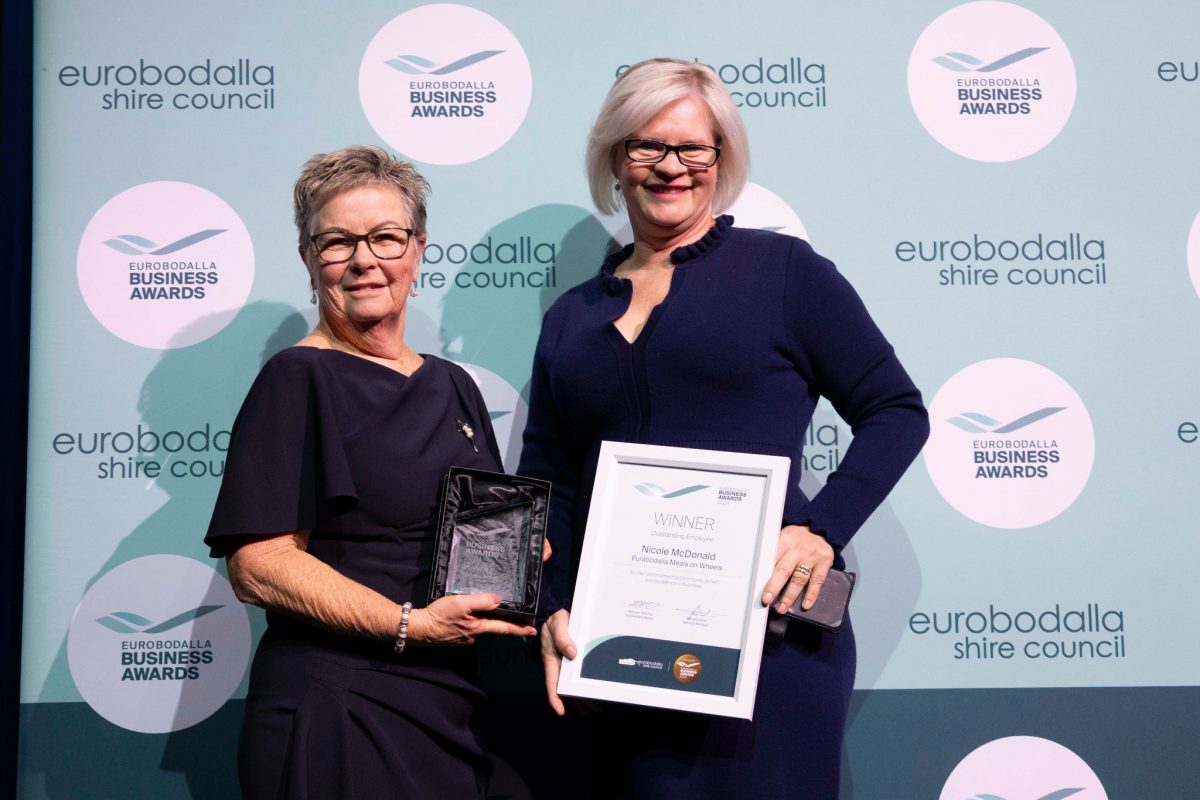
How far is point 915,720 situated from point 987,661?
25 centimetres

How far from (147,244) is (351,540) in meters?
1.31

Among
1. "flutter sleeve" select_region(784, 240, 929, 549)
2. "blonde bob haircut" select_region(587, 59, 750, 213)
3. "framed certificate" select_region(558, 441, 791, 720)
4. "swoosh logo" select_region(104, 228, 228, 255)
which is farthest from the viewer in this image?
"swoosh logo" select_region(104, 228, 228, 255)

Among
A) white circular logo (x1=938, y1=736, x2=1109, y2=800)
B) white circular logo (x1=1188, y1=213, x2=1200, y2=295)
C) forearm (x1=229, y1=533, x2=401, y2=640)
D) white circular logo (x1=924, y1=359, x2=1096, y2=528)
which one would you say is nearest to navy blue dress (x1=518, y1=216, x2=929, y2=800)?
forearm (x1=229, y1=533, x2=401, y2=640)

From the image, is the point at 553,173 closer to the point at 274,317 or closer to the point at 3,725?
the point at 274,317

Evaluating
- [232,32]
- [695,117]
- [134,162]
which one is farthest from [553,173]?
[134,162]

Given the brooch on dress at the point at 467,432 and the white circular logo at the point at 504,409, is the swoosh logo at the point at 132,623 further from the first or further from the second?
the brooch on dress at the point at 467,432

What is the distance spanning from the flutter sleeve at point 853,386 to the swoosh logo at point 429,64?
1.25 metres

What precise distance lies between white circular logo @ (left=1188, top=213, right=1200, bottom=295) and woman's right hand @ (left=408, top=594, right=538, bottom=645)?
2.14m

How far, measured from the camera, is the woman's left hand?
176cm

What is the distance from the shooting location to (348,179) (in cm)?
204

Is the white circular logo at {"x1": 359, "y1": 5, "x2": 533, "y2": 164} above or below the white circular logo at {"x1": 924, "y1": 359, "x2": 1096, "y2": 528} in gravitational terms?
above

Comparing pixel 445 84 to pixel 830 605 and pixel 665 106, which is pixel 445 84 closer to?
pixel 665 106

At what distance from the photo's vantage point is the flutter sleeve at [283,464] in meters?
1.83

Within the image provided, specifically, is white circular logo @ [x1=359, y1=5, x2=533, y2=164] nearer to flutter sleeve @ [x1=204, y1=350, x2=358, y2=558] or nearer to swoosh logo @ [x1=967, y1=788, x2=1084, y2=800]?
flutter sleeve @ [x1=204, y1=350, x2=358, y2=558]
